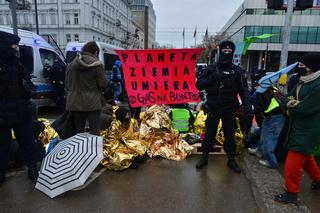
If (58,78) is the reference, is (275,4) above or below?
above

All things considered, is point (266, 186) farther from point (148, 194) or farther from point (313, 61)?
point (313, 61)

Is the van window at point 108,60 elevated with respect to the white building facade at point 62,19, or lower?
lower

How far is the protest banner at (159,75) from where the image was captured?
5.52 metres

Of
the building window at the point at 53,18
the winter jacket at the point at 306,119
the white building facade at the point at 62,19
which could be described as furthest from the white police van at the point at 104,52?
the building window at the point at 53,18

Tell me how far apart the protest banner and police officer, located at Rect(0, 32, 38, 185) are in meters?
2.26

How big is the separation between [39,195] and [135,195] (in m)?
1.20

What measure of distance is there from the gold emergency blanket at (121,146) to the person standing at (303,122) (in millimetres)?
2206

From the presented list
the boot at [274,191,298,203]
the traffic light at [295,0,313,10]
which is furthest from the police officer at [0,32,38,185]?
the traffic light at [295,0,313,10]

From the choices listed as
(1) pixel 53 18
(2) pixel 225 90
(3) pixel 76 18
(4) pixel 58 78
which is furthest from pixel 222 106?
(1) pixel 53 18

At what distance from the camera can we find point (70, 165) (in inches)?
133

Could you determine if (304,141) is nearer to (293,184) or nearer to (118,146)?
(293,184)

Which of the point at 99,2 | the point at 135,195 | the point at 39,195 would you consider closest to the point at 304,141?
the point at 135,195

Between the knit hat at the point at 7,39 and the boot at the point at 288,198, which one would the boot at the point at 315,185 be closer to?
the boot at the point at 288,198

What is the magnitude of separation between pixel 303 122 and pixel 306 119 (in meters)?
0.05
